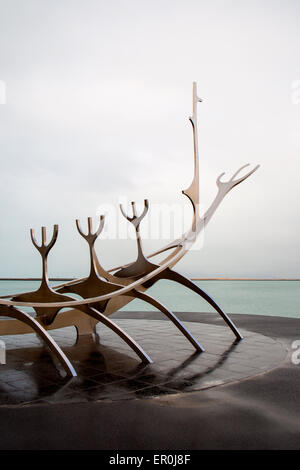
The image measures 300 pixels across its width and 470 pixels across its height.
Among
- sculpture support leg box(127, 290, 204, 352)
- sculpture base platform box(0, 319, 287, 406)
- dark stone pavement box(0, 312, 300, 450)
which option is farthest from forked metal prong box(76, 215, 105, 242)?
dark stone pavement box(0, 312, 300, 450)

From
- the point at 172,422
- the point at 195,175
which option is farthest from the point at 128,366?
the point at 195,175

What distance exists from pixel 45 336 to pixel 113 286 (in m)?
1.89

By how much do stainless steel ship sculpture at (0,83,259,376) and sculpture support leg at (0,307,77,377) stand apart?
3 centimetres

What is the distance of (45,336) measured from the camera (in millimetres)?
6242

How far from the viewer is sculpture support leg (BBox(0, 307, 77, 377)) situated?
5.89 m

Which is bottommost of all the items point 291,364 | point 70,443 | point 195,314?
point 195,314

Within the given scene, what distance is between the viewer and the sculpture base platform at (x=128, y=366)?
4988 millimetres

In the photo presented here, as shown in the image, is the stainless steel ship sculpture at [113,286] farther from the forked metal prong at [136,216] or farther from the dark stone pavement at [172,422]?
the dark stone pavement at [172,422]

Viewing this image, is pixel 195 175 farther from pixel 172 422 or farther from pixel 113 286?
pixel 172 422

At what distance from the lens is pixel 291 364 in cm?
636

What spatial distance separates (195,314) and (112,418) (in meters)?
10.5

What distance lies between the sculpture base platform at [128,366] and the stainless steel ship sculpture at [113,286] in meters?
0.51
